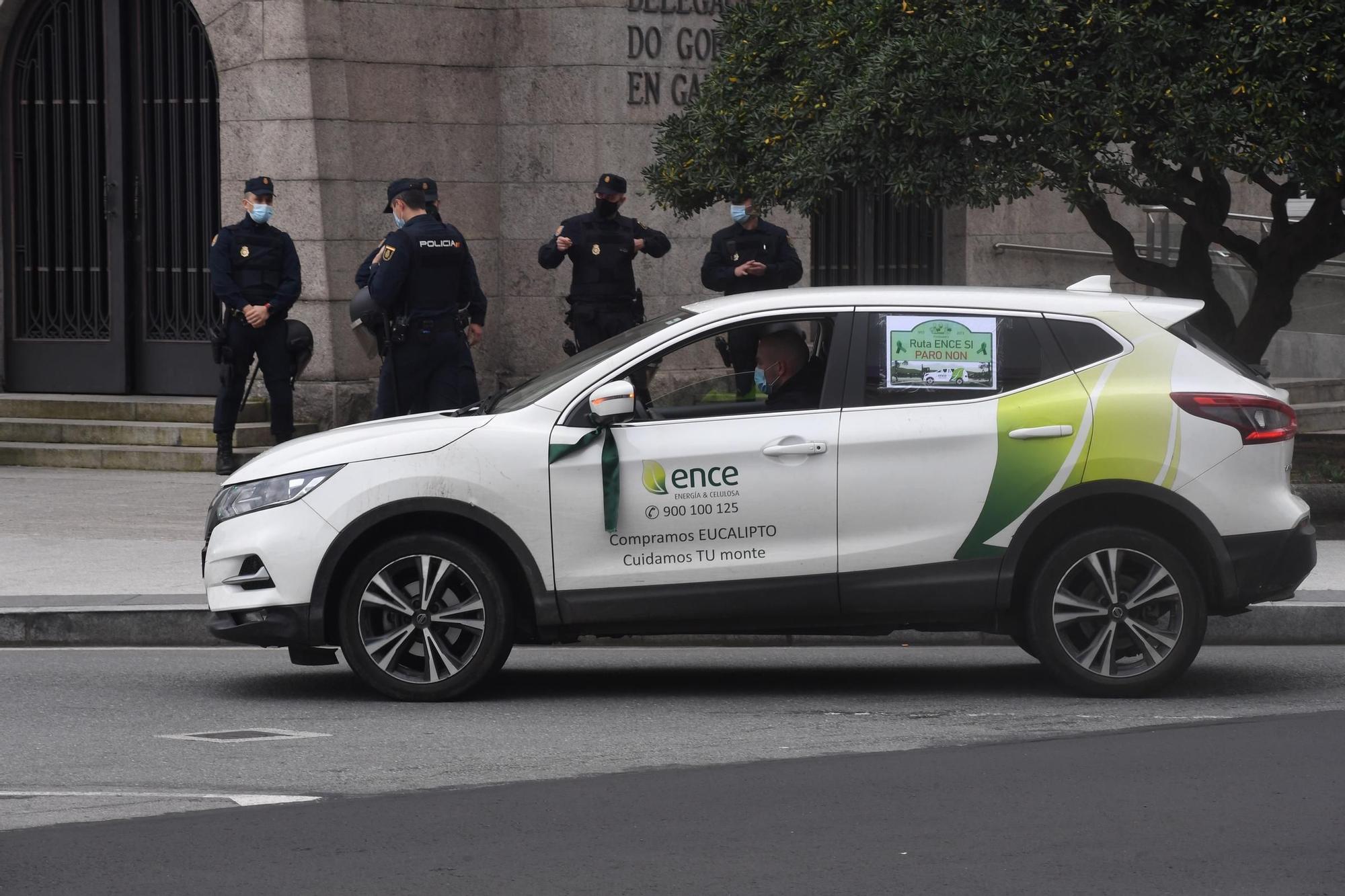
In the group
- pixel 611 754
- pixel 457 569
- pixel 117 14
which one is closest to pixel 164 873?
pixel 611 754

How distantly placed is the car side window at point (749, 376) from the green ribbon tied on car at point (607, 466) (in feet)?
0.65

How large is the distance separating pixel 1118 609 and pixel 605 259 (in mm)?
7439

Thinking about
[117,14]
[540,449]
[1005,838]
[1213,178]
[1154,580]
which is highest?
[117,14]

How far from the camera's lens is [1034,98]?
36.2 feet

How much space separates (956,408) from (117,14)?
10.7 m

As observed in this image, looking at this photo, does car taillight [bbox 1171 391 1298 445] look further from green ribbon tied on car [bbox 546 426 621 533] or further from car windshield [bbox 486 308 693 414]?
green ribbon tied on car [bbox 546 426 621 533]

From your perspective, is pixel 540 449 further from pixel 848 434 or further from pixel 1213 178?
pixel 1213 178

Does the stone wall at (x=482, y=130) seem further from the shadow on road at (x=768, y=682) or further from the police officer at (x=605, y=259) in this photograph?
the shadow on road at (x=768, y=682)

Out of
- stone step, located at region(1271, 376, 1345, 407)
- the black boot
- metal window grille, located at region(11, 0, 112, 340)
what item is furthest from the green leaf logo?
stone step, located at region(1271, 376, 1345, 407)

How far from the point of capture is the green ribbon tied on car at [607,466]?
782cm

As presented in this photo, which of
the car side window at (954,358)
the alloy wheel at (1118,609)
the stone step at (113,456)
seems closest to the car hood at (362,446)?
the car side window at (954,358)

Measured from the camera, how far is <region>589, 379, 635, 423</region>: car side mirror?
7.75 meters

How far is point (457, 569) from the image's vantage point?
7.86 metres

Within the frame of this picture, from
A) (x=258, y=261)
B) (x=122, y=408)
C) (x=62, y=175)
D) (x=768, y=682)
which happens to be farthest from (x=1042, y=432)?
(x=62, y=175)
